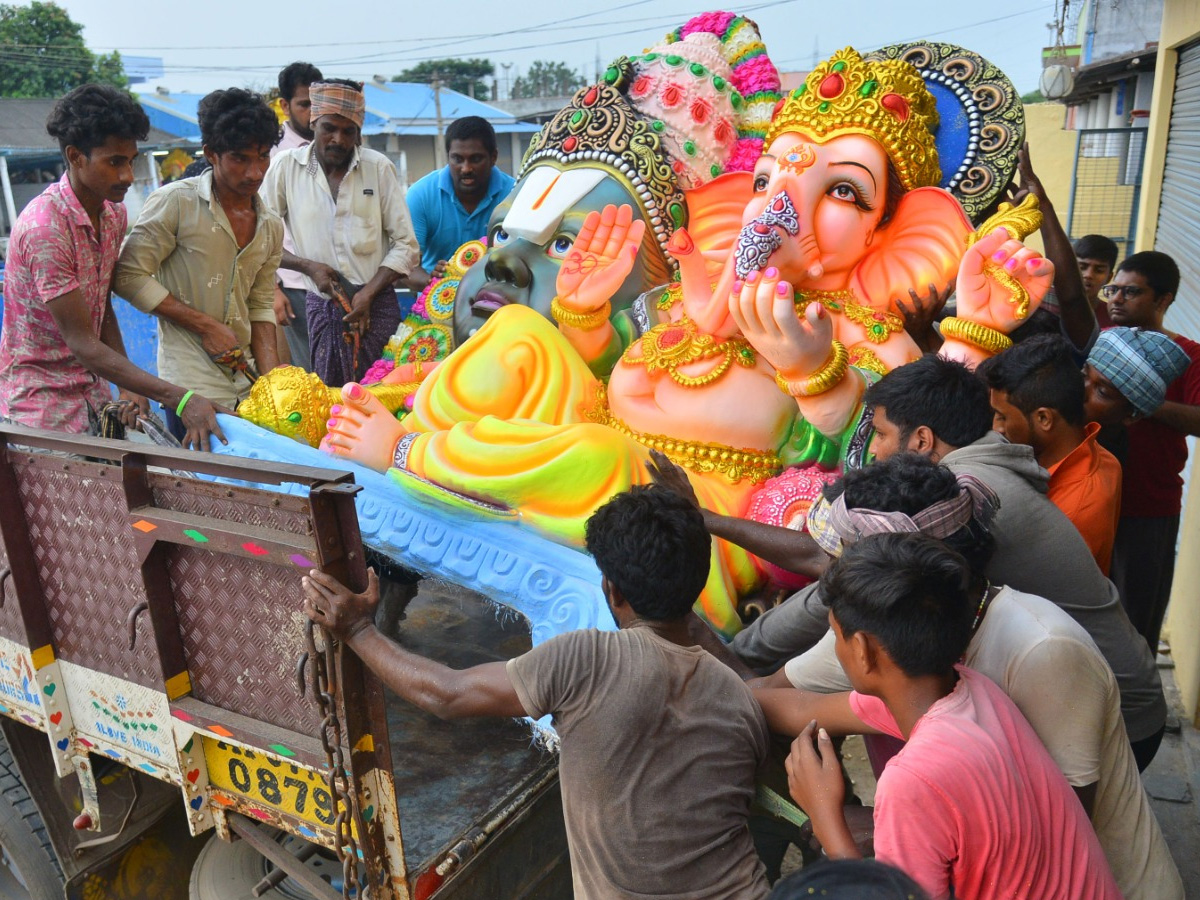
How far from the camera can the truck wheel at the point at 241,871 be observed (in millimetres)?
2230

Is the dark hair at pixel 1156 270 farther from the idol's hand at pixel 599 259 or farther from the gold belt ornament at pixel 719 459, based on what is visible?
the idol's hand at pixel 599 259

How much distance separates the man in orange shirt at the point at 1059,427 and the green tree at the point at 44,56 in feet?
93.6

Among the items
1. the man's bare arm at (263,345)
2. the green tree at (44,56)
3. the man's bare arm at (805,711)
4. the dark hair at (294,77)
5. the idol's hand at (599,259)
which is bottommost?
the man's bare arm at (805,711)

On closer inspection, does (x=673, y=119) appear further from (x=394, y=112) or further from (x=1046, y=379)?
(x=394, y=112)

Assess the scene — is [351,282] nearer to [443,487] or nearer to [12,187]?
[443,487]

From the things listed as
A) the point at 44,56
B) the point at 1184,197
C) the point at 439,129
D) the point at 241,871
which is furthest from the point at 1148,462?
the point at 44,56

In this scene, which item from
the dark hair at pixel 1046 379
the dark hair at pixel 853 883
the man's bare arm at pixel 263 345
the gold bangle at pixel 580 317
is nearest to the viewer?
the dark hair at pixel 853 883

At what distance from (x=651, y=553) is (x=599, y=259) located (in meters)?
1.61

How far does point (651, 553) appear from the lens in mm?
1517

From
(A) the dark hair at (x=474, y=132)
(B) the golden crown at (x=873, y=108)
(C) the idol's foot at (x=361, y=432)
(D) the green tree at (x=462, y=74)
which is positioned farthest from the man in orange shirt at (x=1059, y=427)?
(D) the green tree at (x=462, y=74)

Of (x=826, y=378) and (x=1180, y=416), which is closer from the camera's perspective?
(x=826, y=378)

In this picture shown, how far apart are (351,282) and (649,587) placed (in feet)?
9.48

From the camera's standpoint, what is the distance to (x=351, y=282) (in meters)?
3.99

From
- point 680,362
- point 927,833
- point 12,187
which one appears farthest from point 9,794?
point 12,187
